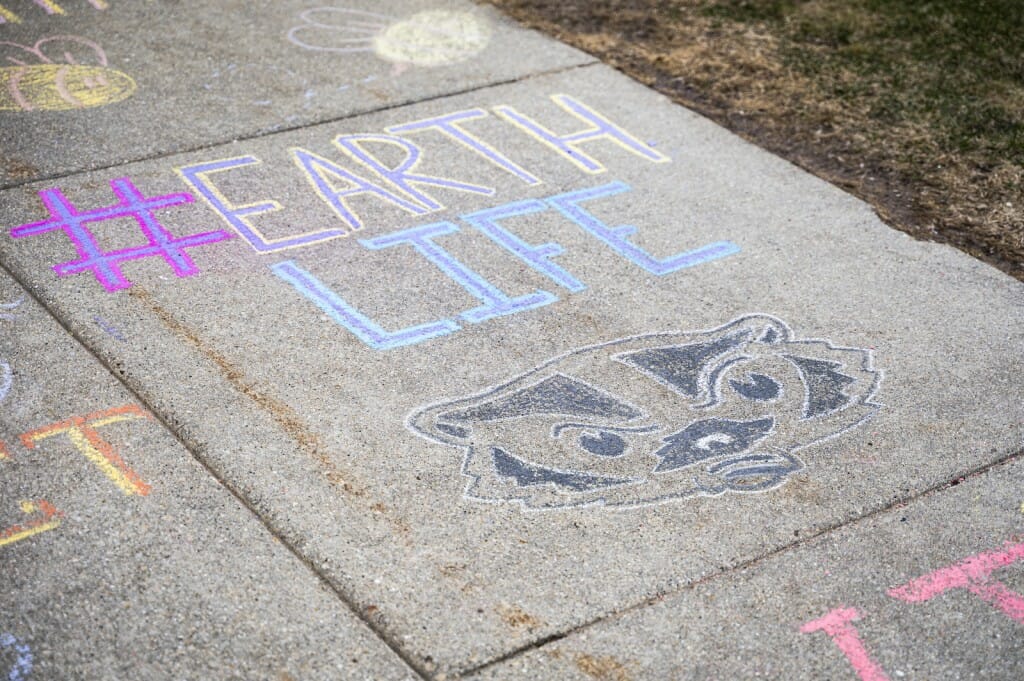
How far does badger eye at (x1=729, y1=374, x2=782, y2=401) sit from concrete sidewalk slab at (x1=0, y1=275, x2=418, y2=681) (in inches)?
64.9

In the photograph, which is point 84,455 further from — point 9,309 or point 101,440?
point 9,309

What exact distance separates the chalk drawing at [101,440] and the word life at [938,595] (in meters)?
1.93

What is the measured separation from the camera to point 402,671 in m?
2.78

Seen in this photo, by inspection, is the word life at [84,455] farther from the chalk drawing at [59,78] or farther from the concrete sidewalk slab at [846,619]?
the chalk drawing at [59,78]

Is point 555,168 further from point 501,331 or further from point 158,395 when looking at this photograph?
point 158,395

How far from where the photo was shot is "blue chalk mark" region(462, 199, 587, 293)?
14.7ft

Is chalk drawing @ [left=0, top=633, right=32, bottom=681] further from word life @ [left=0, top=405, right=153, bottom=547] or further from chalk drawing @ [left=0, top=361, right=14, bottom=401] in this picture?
chalk drawing @ [left=0, top=361, right=14, bottom=401]

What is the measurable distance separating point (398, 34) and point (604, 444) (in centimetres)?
365

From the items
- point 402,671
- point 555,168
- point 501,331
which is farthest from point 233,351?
point 555,168

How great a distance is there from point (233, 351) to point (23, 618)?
1277 mm

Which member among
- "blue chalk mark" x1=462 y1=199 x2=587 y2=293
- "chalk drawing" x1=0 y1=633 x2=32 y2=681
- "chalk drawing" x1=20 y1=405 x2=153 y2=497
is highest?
"chalk drawing" x1=20 y1=405 x2=153 y2=497

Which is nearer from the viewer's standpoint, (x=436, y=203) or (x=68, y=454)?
(x=68, y=454)

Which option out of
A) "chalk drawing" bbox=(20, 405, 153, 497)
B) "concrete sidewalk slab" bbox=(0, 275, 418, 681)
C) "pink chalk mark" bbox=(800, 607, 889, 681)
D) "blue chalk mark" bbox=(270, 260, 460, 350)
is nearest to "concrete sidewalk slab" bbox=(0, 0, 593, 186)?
"blue chalk mark" bbox=(270, 260, 460, 350)

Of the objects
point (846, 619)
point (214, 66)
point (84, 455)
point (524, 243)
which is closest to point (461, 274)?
point (524, 243)
